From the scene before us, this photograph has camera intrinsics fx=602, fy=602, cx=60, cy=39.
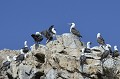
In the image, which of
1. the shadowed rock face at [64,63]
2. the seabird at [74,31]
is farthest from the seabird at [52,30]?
the seabird at [74,31]

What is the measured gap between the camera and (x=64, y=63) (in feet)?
158

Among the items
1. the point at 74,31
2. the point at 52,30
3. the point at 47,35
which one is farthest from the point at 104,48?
the point at 52,30

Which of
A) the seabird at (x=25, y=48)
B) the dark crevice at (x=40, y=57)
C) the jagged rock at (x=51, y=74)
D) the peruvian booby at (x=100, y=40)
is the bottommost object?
the jagged rock at (x=51, y=74)

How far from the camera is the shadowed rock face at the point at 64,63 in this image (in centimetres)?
4741

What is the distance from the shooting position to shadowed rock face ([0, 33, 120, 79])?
47406 mm

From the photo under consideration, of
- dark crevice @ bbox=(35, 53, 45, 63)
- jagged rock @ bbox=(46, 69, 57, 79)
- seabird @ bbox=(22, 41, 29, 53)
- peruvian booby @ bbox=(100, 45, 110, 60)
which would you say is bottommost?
jagged rock @ bbox=(46, 69, 57, 79)

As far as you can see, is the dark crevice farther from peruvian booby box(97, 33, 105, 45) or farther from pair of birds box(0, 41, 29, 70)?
peruvian booby box(97, 33, 105, 45)

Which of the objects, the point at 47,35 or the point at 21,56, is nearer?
the point at 47,35

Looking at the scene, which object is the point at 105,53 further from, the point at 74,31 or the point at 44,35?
the point at 44,35

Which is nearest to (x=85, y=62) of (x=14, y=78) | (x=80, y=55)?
(x=80, y=55)

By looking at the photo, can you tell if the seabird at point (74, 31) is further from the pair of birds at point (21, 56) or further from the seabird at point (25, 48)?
the seabird at point (25, 48)

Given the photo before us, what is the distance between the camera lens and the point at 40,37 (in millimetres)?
51938

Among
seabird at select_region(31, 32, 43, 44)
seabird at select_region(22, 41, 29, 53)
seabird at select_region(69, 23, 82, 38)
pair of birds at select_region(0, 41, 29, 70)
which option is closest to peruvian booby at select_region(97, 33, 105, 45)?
seabird at select_region(69, 23, 82, 38)

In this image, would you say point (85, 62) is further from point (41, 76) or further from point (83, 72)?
point (41, 76)
